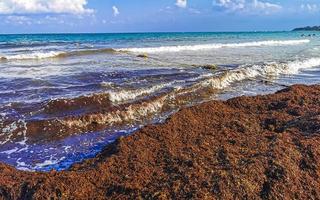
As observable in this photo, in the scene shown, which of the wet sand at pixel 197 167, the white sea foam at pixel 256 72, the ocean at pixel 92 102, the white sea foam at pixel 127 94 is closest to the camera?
the wet sand at pixel 197 167

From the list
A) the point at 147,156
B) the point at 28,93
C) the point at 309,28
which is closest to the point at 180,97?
the point at 28,93

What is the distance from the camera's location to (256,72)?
63.1 feet

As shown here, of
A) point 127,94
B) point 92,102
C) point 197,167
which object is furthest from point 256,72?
point 197,167

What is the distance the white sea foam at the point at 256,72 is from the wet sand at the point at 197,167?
758 cm

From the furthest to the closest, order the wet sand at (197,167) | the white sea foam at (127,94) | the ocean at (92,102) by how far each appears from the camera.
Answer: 1. the white sea foam at (127,94)
2. the ocean at (92,102)
3. the wet sand at (197,167)

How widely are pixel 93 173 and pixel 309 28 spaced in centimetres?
19246

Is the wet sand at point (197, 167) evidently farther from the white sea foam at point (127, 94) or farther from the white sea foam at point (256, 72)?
the white sea foam at point (256, 72)

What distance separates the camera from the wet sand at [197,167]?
4898 mm

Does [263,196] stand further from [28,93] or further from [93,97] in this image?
[28,93]

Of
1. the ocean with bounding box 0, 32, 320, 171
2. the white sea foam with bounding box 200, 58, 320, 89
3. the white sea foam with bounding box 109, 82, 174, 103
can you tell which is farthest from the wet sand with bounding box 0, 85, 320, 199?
the white sea foam with bounding box 200, 58, 320, 89


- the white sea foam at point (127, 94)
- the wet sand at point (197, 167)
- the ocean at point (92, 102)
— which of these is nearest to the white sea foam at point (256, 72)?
the ocean at point (92, 102)

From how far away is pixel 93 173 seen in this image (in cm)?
565

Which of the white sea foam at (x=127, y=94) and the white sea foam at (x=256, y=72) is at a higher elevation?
the white sea foam at (x=127, y=94)

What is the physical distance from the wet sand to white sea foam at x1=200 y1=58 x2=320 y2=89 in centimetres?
758
